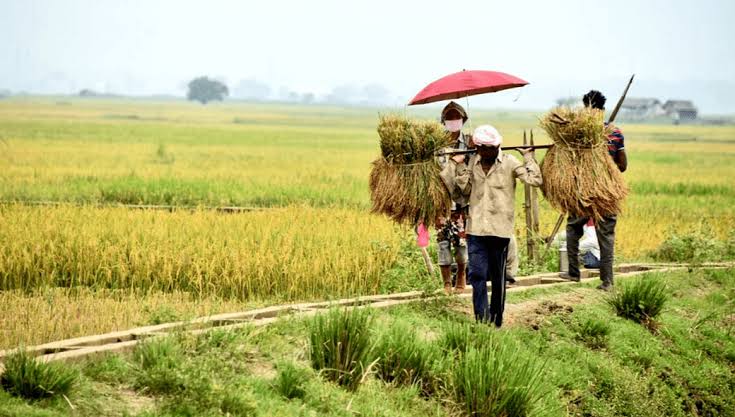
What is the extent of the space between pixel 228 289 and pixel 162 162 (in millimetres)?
19251

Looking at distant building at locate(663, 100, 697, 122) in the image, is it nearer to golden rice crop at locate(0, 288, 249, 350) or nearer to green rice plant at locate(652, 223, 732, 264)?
green rice plant at locate(652, 223, 732, 264)

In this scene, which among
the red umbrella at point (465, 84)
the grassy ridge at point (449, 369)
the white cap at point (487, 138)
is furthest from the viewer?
the red umbrella at point (465, 84)

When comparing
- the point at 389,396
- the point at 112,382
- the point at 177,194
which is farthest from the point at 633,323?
the point at 177,194

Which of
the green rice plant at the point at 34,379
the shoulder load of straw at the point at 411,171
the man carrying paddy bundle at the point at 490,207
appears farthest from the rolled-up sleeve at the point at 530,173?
the green rice plant at the point at 34,379

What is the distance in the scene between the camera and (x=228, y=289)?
10266mm

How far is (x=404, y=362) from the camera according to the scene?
6812 mm

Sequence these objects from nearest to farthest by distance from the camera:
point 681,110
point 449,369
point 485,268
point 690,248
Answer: point 449,369 → point 485,268 → point 690,248 → point 681,110

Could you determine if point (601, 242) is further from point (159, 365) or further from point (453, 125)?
point (159, 365)

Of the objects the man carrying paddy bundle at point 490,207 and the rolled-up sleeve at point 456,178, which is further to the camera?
the rolled-up sleeve at point 456,178

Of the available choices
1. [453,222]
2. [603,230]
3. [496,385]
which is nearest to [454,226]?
[453,222]

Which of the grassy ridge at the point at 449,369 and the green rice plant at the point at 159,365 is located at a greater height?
the green rice plant at the point at 159,365

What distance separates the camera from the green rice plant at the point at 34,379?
5465mm

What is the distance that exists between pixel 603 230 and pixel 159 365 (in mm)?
5147

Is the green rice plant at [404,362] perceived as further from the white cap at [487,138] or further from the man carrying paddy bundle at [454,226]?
the man carrying paddy bundle at [454,226]
